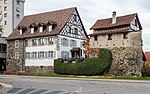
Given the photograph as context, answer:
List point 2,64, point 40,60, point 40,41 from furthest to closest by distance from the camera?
point 2,64, point 40,41, point 40,60

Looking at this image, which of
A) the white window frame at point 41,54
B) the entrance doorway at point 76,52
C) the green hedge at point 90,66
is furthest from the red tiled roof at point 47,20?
the green hedge at point 90,66

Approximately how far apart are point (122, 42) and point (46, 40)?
51.4ft

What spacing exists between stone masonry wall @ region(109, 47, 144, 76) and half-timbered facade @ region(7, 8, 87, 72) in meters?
11.9

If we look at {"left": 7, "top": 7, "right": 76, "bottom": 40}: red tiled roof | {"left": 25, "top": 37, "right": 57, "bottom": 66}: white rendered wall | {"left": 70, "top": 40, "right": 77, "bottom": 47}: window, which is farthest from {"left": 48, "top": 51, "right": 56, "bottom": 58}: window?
{"left": 70, "top": 40, "right": 77, "bottom": 47}: window

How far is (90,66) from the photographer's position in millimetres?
47969

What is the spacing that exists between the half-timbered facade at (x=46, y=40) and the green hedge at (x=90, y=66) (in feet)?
14.7

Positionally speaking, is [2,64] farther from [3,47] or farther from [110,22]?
[110,22]

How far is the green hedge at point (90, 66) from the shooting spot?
47.0 m

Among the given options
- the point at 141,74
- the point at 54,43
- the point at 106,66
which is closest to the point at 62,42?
the point at 54,43

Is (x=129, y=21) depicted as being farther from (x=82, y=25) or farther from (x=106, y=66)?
(x=82, y=25)

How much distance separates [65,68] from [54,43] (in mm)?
6057

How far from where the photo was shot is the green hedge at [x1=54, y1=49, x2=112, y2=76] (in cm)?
4700

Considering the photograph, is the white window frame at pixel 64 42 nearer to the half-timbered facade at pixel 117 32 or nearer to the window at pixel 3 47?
the half-timbered facade at pixel 117 32

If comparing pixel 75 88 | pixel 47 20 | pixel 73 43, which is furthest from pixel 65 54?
pixel 75 88
